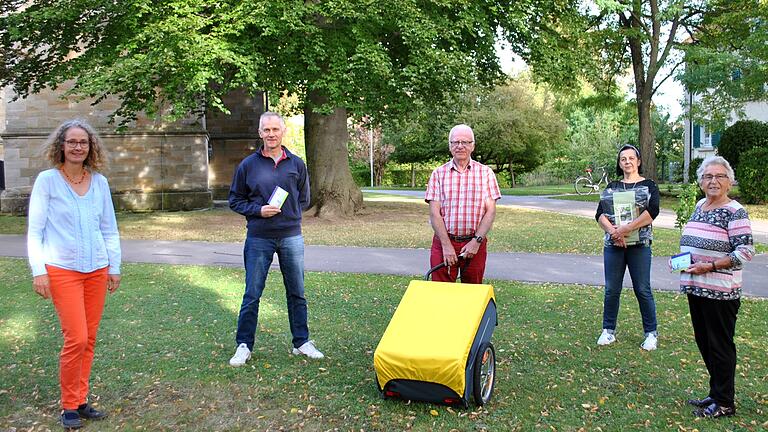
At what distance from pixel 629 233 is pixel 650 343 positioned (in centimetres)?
102

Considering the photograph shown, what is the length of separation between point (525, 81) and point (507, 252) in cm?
3497

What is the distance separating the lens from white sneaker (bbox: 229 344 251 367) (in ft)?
17.2

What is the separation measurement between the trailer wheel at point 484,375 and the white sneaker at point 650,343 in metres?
1.88

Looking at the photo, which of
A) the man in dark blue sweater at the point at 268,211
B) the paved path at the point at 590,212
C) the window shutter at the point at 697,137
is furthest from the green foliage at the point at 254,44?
the window shutter at the point at 697,137

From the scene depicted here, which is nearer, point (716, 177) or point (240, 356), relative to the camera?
point (716, 177)

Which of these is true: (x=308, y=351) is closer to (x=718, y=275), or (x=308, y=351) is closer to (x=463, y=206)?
(x=463, y=206)

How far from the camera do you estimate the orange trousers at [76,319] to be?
3943 millimetres

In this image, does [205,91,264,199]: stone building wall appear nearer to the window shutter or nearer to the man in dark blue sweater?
the man in dark blue sweater

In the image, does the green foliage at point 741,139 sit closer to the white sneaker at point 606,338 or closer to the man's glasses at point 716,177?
the white sneaker at point 606,338

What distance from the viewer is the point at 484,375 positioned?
441cm

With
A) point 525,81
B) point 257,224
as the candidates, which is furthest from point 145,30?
point 525,81

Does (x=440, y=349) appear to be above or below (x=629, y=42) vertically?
below

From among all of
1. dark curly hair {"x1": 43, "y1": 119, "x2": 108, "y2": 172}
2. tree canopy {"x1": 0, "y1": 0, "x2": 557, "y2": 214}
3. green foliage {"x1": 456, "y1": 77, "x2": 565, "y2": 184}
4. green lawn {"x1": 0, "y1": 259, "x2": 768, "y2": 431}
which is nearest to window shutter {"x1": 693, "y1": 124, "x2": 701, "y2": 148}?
green foliage {"x1": 456, "y1": 77, "x2": 565, "y2": 184}

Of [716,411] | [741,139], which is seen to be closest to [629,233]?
[716,411]
